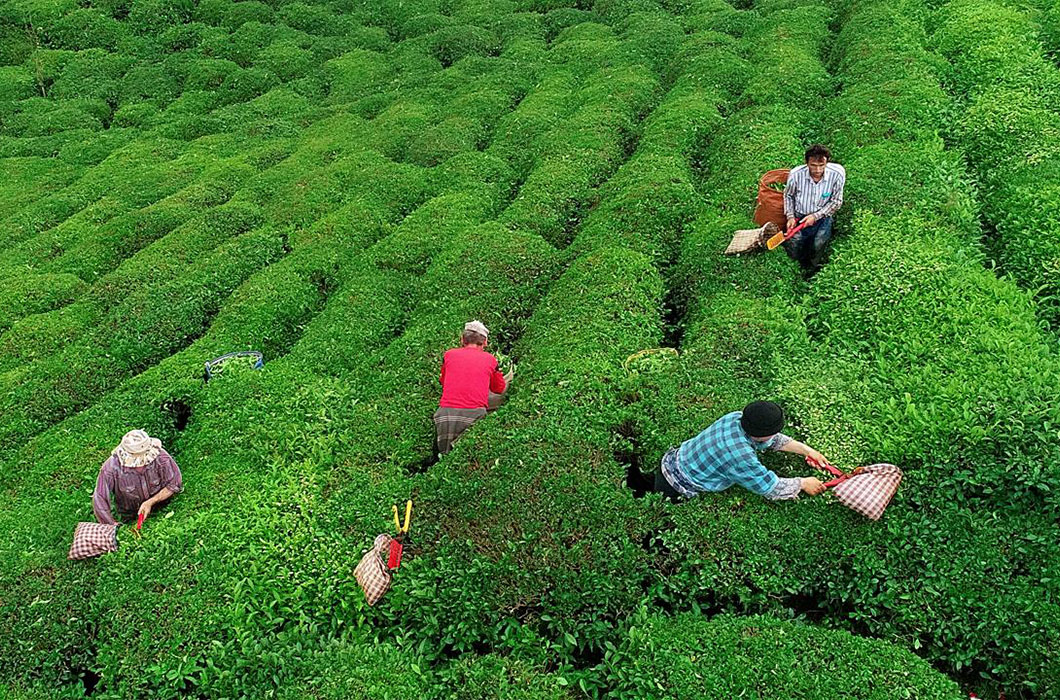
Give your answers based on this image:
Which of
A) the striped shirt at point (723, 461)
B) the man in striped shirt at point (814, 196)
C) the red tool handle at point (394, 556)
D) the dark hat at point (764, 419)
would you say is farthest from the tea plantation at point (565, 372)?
the dark hat at point (764, 419)

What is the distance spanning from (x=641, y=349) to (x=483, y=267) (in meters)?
4.28

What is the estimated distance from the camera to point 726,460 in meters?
9.32

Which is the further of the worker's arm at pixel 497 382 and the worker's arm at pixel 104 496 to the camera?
the worker's arm at pixel 497 382

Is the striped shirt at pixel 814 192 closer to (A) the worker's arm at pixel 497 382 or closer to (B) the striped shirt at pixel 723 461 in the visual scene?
(B) the striped shirt at pixel 723 461

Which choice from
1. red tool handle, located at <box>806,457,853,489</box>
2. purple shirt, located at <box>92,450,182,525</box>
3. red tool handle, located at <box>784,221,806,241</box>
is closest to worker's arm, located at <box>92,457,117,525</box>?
purple shirt, located at <box>92,450,182,525</box>

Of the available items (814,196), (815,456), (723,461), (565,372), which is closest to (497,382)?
(565,372)

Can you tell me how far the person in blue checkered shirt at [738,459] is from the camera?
29.1 ft

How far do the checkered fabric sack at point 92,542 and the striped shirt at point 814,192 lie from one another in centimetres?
1171

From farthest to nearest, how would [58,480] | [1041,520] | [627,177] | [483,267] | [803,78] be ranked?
[803,78] → [627,177] → [483,267] → [58,480] → [1041,520]

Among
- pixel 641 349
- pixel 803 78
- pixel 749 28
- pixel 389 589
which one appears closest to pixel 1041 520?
pixel 641 349

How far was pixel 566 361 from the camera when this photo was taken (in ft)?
41.6

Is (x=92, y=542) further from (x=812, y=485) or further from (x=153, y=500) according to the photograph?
(x=812, y=485)

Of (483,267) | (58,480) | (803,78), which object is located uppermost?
(803,78)

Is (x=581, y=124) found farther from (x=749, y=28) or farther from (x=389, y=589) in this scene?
(x=389, y=589)
